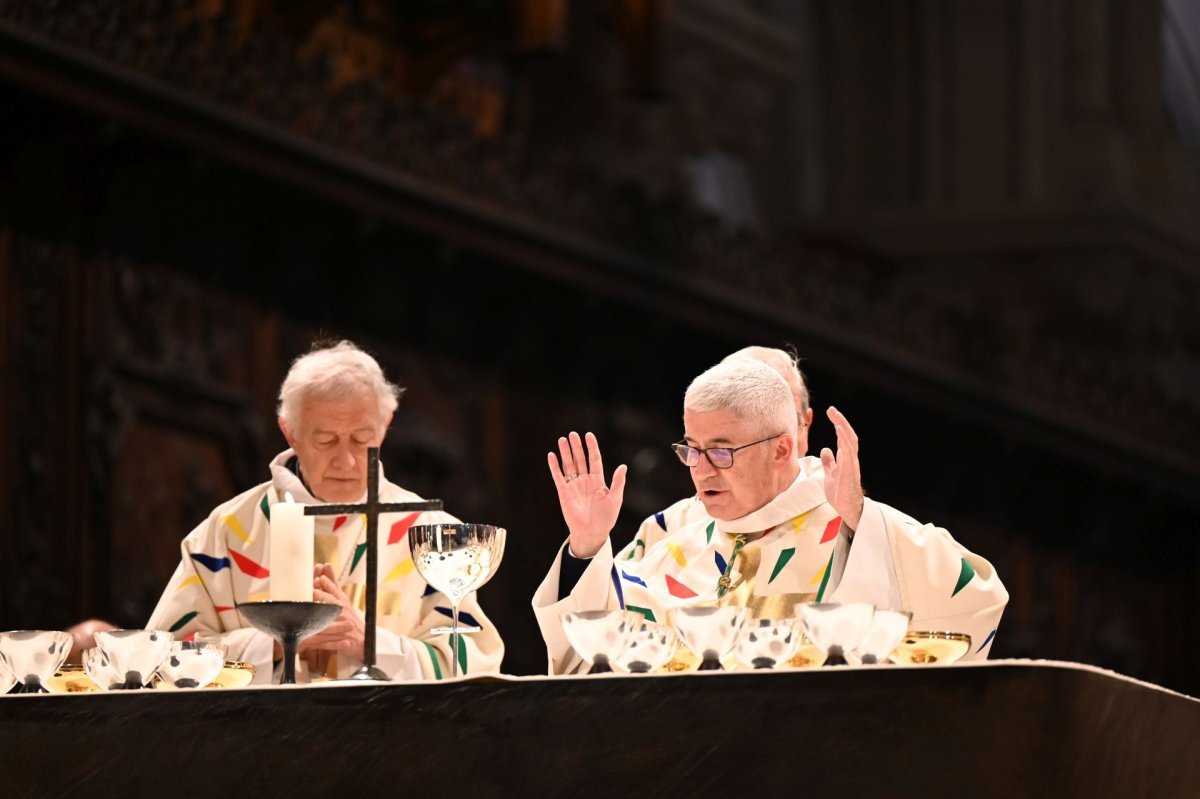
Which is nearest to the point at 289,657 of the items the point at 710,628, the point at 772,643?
the point at 710,628

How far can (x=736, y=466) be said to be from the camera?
5.64 metres

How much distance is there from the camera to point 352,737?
4414 millimetres

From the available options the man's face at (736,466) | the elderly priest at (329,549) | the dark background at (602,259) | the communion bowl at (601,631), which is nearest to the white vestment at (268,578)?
the elderly priest at (329,549)

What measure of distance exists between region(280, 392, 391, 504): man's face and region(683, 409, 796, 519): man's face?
94cm

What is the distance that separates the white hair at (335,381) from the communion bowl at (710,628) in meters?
1.71

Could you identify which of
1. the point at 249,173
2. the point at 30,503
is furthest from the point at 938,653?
the point at 249,173

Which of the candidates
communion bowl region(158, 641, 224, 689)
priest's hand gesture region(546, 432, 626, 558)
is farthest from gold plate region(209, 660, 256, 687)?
priest's hand gesture region(546, 432, 626, 558)

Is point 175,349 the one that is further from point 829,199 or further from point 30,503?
point 829,199

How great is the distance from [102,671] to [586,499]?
1141 mm

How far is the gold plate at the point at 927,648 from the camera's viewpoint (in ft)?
15.3

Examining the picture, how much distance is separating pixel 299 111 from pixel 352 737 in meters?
5.10

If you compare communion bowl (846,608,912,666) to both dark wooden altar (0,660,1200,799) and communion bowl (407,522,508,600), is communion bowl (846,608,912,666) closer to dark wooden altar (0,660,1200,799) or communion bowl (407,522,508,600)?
dark wooden altar (0,660,1200,799)

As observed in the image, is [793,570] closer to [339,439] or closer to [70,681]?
[339,439]

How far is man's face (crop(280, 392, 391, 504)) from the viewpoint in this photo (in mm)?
6191
